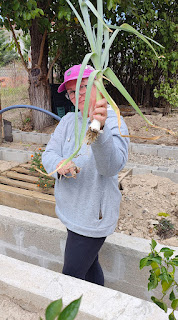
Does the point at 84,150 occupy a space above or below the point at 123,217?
above

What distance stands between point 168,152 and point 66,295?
3.28m

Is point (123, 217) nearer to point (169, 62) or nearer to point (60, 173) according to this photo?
point (60, 173)

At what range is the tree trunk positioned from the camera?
5.94m

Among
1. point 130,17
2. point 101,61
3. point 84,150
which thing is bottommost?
point 84,150

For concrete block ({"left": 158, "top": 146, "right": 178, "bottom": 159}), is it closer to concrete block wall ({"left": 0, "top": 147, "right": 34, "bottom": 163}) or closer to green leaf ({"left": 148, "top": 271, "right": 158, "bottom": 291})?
concrete block wall ({"left": 0, "top": 147, "right": 34, "bottom": 163})

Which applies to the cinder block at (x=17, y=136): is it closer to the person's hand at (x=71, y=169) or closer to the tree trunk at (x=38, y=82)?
the tree trunk at (x=38, y=82)

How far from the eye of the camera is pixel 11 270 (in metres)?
1.43

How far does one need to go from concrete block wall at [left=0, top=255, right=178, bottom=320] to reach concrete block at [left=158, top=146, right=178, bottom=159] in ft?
10.3

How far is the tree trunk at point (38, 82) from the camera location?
234 inches

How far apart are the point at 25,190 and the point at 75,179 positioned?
1455 mm

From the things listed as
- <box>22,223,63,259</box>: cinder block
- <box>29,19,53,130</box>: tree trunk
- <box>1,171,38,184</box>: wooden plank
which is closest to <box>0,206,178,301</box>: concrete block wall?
<box>22,223,63,259</box>: cinder block

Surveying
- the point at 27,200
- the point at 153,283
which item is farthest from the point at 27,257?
the point at 153,283

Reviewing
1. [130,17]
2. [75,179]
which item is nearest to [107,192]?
[75,179]

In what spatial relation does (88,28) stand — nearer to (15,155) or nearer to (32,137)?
(15,155)
